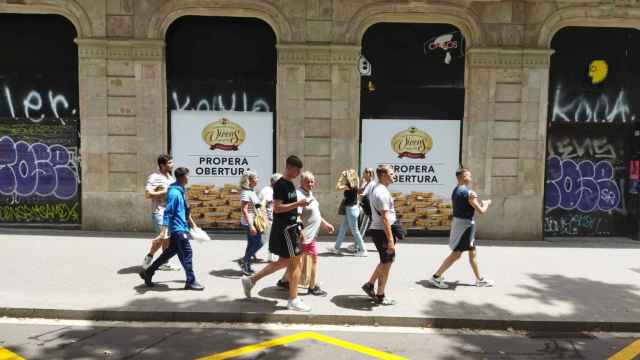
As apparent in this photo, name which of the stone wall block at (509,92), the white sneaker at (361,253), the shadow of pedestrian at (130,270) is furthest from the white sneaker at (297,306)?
the stone wall block at (509,92)

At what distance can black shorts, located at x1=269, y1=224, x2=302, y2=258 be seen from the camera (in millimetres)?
5781

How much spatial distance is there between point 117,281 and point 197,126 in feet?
16.1

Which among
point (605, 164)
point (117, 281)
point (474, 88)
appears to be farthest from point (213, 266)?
point (605, 164)

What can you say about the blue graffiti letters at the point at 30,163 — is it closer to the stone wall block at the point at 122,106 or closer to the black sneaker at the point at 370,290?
the stone wall block at the point at 122,106

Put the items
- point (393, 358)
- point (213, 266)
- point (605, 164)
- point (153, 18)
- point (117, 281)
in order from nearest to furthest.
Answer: point (393, 358), point (117, 281), point (213, 266), point (153, 18), point (605, 164)

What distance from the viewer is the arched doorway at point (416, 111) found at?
36.7 ft

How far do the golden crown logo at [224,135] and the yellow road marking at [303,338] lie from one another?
21.4ft

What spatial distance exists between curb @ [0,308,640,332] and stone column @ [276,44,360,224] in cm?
535

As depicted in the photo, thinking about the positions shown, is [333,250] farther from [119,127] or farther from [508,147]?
[119,127]

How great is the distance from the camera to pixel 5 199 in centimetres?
1106

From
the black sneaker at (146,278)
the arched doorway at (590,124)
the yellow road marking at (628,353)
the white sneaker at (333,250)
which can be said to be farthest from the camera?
the arched doorway at (590,124)

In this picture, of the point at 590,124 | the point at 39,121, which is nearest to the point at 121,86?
the point at 39,121

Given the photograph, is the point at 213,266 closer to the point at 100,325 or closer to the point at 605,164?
the point at 100,325

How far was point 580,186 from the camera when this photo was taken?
11.5m
